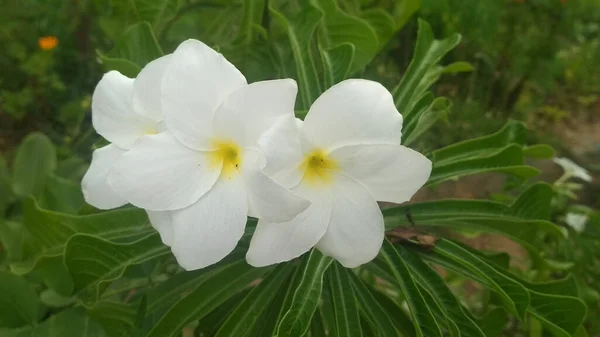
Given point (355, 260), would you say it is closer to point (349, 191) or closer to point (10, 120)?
point (349, 191)

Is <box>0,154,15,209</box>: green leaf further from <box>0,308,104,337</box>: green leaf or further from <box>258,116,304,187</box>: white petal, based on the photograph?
<box>258,116,304,187</box>: white petal

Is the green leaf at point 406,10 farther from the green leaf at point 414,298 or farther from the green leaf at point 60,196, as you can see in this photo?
the green leaf at point 60,196

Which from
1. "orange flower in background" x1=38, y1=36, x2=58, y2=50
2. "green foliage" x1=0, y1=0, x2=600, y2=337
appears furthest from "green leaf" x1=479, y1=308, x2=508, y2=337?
"orange flower in background" x1=38, y1=36, x2=58, y2=50

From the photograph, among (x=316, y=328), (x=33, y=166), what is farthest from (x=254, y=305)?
(x=33, y=166)

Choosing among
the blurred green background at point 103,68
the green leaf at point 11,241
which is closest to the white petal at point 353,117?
the green leaf at point 11,241

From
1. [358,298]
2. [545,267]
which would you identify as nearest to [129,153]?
[358,298]
